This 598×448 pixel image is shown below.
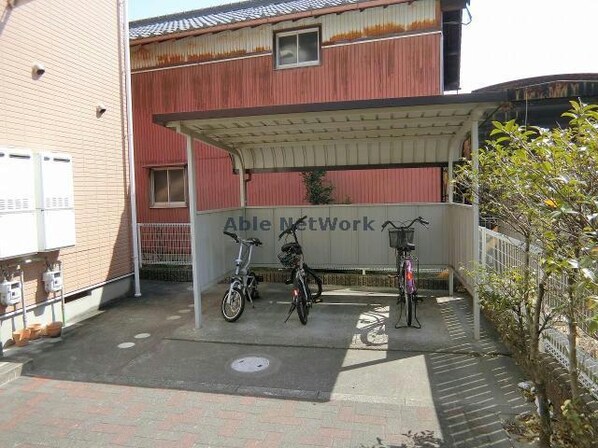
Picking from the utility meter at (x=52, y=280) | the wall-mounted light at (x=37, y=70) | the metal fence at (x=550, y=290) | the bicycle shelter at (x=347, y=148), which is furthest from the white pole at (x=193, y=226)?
the metal fence at (x=550, y=290)

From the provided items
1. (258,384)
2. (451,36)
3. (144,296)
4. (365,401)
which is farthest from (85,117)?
(451,36)

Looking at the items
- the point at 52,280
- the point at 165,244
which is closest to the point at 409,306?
the point at 52,280

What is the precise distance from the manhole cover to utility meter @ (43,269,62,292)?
2.89 meters

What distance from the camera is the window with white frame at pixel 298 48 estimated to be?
10.1m

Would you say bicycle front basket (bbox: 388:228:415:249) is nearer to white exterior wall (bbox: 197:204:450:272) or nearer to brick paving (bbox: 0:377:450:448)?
white exterior wall (bbox: 197:204:450:272)

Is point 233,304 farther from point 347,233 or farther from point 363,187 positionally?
point 363,187

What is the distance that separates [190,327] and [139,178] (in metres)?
6.89

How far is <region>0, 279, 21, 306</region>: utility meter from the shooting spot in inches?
193

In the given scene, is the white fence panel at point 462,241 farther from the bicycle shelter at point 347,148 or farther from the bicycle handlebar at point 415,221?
the bicycle handlebar at point 415,221

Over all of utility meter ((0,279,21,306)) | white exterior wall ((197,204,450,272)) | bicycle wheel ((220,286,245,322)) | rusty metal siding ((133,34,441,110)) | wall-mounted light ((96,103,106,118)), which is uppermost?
rusty metal siding ((133,34,441,110))

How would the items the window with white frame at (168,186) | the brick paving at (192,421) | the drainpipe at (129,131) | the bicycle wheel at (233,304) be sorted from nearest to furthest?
the brick paving at (192,421), the bicycle wheel at (233,304), the drainpipe at (129,131), the window with white frame at (168,186)

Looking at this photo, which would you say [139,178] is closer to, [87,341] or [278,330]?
[87,341]

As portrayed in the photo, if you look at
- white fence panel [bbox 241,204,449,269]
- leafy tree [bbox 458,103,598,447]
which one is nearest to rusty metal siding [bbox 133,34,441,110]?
white fence panel [bbox 241,204,449,269]

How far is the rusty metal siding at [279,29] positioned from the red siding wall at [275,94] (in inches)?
8.7
